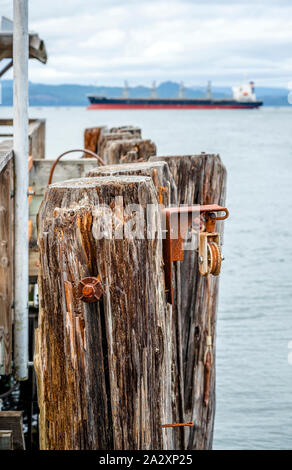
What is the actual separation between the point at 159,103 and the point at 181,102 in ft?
22.3

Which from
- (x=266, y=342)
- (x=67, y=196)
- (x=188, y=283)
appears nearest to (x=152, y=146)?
(x=188, y=283)

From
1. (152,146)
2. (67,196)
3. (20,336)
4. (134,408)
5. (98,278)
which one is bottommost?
(20,336)

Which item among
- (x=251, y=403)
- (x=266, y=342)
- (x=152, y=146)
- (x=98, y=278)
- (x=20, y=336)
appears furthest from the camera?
(x=266, y=342)

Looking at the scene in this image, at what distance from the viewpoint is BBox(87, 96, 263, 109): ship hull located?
13088cm

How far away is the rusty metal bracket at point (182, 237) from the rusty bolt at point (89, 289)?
0.46 m

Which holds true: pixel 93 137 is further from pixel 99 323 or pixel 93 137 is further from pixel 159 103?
pixel 159 103

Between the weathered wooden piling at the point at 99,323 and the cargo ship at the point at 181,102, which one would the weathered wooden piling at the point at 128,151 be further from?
the cargo ship at the point at 181,102

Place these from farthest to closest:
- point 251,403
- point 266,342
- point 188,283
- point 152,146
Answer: point 266,342
point 251,403
point 152,146
point 188,283

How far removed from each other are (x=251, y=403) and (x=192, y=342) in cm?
471

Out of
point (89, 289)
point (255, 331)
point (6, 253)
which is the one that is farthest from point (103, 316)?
point (255, 331)

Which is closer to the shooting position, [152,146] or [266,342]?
[152,146]

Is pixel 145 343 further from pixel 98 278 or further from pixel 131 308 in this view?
pixel 98 278

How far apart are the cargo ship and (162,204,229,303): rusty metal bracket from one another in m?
128
